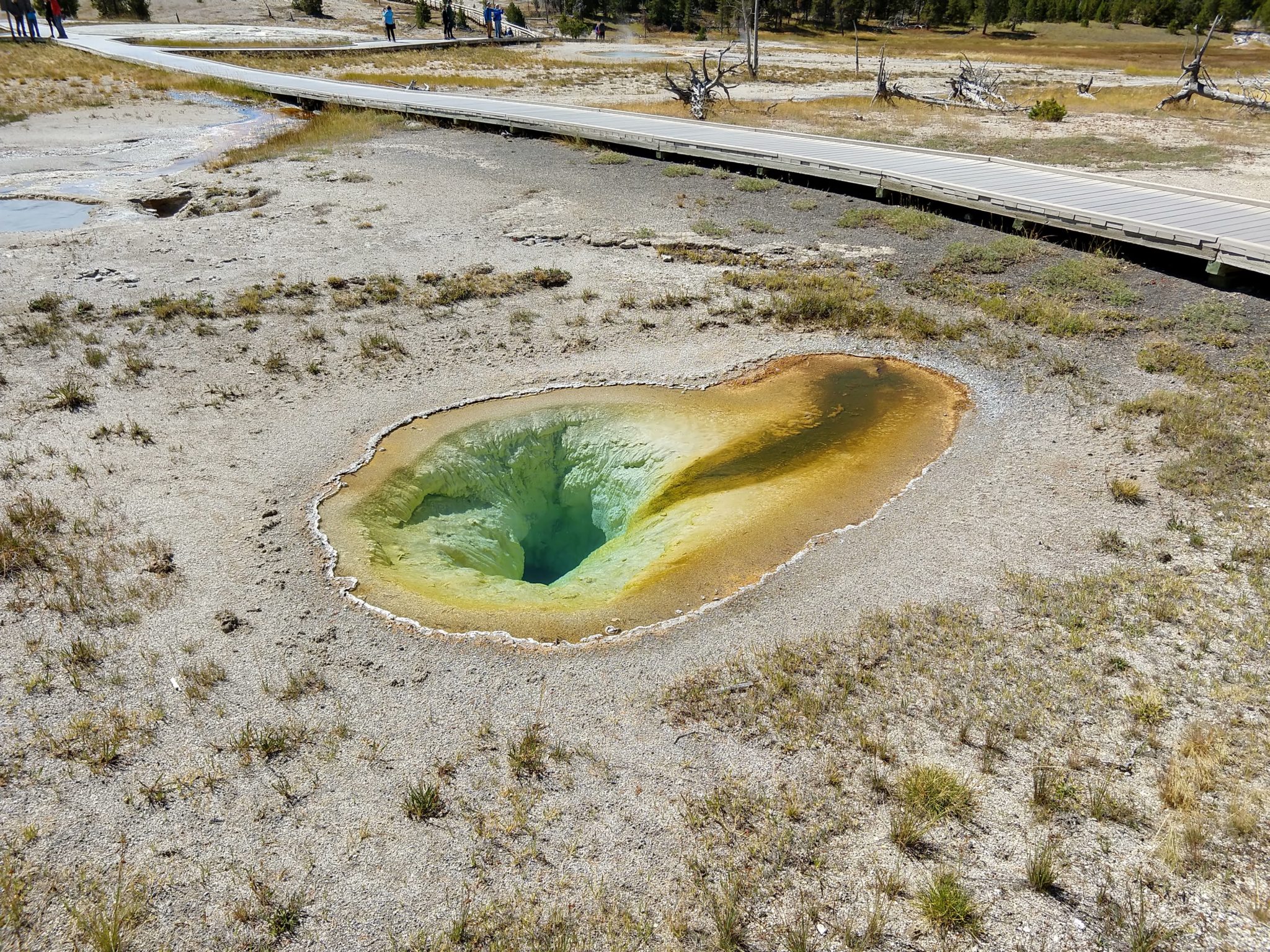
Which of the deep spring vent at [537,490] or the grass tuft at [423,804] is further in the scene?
the deep spring vent at [537,490]

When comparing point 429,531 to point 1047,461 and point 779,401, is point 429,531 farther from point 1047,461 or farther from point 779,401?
point 1047,461

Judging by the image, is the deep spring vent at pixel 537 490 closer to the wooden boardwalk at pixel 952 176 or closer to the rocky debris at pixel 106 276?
the rocky debris at pixel 106 276

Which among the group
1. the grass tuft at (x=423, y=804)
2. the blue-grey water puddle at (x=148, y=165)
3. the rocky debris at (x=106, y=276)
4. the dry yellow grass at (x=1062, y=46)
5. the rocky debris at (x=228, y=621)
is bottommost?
the grass tuft at (x=423, y=804)

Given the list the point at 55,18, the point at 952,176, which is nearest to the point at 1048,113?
the point at 952,176

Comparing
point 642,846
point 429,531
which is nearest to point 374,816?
point 642,846

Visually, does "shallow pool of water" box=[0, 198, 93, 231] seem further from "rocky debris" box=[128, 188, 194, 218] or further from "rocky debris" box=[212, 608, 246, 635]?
"rocky debris" box=[212, 608, 246, 635]

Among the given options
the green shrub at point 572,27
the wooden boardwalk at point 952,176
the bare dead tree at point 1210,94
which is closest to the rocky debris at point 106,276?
the wooden boardwalk at point 952,176

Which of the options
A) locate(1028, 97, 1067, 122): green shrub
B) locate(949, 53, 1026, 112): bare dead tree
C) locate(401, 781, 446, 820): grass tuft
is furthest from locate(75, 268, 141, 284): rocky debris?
locate(949, 53, 1026, 112): bare dead tree
